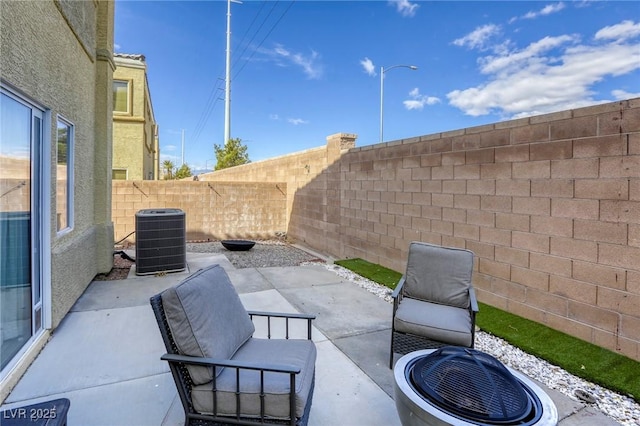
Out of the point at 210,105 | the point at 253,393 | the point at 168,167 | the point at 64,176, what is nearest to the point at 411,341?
the point at 253,393

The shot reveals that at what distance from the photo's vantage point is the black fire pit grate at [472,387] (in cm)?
171

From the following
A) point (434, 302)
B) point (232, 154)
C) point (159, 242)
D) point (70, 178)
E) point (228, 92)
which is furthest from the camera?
point (228, 92)

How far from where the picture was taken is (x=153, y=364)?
317 centimetres

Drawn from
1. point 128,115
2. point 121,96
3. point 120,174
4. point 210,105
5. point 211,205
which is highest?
point 210,105

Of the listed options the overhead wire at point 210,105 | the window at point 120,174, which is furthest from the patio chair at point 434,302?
the overhead wire at point 210,105

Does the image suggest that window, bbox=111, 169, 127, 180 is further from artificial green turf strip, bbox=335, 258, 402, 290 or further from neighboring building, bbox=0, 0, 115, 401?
artificial green turf strip, bbox=335, 258, 402, 290

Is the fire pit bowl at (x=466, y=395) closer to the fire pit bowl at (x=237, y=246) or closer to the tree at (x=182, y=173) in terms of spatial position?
the fire pit bowl at (x=237, y=246)

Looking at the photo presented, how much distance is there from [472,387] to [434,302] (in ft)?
6.19

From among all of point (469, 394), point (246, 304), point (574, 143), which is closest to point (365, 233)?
point (246, 304)

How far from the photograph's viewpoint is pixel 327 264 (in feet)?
25.5

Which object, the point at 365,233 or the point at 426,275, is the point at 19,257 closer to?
the point at 426,275

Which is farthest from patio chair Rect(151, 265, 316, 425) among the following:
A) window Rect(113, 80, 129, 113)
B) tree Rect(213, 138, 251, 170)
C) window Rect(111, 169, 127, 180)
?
tree Rect(213, 138, 251, 170)

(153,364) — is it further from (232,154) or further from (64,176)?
(232,154)

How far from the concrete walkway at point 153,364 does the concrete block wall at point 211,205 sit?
4811 mm
